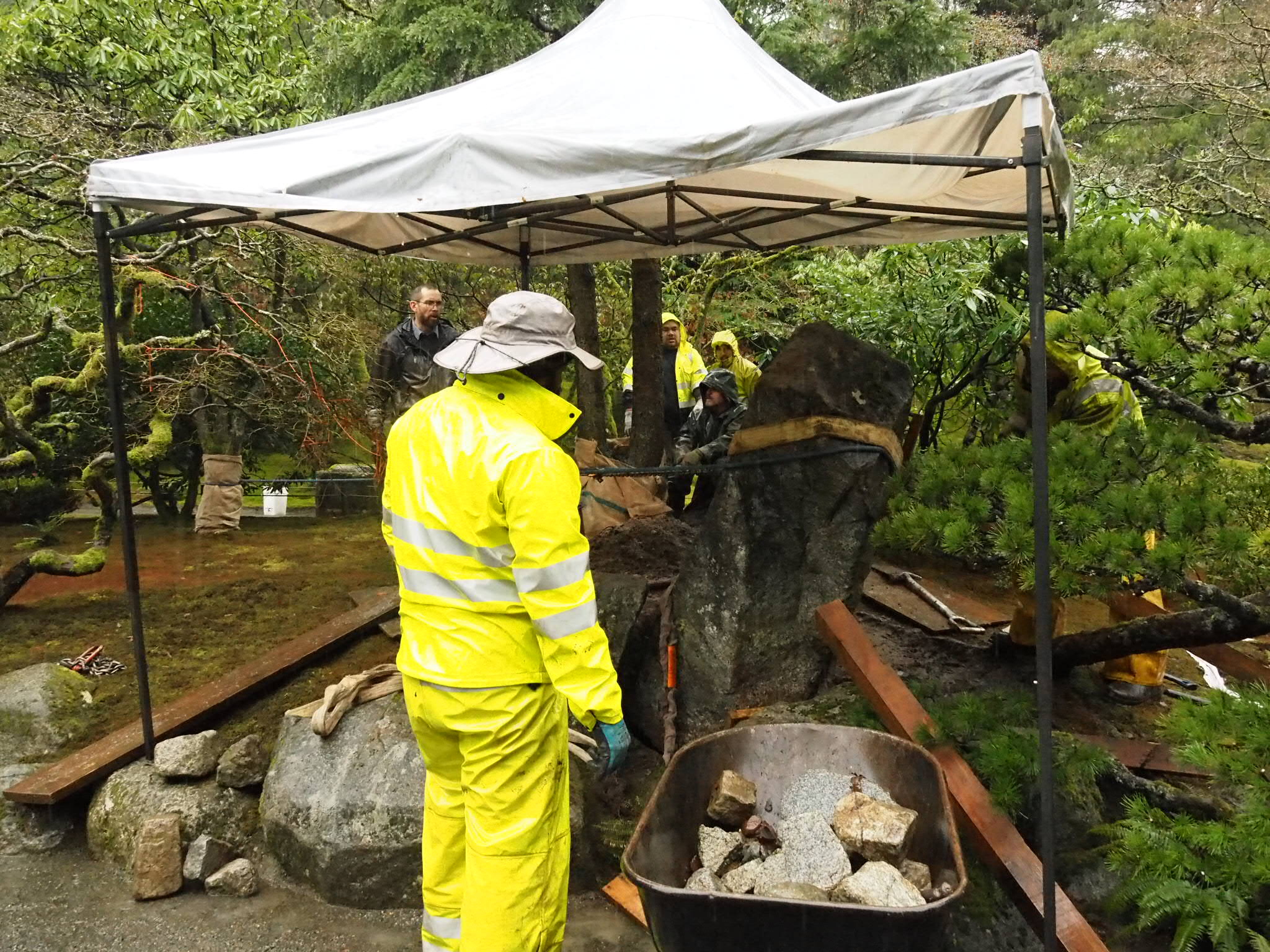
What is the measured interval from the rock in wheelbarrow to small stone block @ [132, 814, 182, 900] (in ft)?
6.96

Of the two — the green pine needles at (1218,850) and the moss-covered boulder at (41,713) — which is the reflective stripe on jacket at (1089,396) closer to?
the green pine needles at (1218,850)

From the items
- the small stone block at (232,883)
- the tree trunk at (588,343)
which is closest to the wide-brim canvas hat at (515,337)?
the small stone block at (232,883)

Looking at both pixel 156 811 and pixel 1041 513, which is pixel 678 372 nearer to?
pixel 156 811

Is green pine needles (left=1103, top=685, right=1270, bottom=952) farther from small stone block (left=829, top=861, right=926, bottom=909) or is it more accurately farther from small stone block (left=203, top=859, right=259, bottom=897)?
small stone block (left=203, top=859, right=259, bottom=897)

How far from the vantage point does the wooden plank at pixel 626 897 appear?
3.03m

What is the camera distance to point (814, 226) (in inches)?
187

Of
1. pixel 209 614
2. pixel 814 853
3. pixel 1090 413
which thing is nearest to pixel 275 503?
pixel 209 614

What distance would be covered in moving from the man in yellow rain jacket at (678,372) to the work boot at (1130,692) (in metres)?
3.42

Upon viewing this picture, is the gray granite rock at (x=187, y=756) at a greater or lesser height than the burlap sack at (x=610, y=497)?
lesser

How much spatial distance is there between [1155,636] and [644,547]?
7.92 feet

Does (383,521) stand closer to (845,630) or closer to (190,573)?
(845,630)

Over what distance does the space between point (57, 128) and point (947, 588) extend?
6597mm

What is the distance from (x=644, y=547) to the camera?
4.73 meters

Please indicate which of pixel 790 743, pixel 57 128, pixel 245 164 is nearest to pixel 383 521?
pixel 245 164
